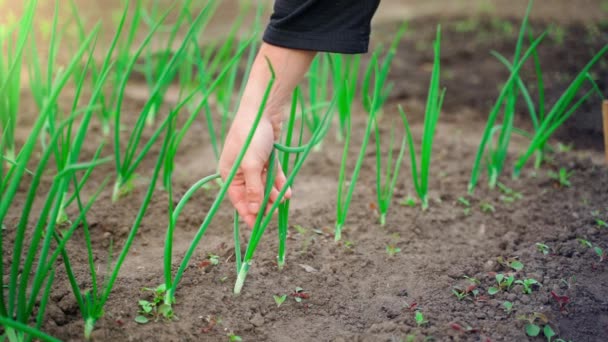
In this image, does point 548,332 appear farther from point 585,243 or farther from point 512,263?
point 585,243

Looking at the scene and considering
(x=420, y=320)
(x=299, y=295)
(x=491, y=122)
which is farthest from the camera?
(x=491, y=122)

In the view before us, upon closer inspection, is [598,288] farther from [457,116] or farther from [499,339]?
[457,116]

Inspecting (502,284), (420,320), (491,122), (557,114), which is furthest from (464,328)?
(557,114)

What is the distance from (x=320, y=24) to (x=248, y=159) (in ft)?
1.17

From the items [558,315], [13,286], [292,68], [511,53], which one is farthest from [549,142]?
[13,286]

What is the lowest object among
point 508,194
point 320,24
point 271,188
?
point 508,194

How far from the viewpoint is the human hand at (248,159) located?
4.32ft

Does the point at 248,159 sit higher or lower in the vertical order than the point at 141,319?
higher

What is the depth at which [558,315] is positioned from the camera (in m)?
1.44

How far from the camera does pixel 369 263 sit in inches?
66.3

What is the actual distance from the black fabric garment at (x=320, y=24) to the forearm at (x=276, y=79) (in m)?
0.03

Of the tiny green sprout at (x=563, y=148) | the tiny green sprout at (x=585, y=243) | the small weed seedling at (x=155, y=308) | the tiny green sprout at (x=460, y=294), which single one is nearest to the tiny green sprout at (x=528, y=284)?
the tiny green sprout at (x=460, y=294)

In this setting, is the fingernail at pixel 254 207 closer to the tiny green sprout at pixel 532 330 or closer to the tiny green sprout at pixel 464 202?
the tiny green sprout at pixel 532 330

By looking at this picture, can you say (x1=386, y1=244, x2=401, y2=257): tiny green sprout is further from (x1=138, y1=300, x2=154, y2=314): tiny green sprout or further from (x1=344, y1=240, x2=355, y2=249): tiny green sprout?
(x1=138, y1=300, x2=154, y2=314): tiny green sprout
